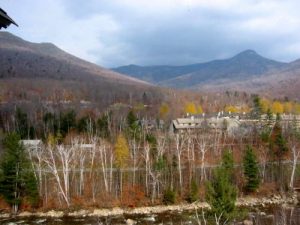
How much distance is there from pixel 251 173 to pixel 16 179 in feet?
75.7

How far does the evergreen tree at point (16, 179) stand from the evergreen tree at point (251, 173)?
69.3 ft

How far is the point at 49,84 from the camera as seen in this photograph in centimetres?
14162

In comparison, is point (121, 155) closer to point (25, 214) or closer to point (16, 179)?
point (16, 179)

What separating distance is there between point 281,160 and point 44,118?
39.8 metres

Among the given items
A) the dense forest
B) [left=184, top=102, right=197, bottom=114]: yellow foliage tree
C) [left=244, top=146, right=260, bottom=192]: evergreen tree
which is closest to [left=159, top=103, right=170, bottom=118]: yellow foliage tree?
[left=184, top=102, right=197, bottom=114]: yellow foliage tree

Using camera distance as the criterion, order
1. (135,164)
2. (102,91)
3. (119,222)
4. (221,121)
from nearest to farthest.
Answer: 1. (119,222)
2. (135,164)
3. (221,121)
4. (102,91)

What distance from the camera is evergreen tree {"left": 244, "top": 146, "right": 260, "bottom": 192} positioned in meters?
42.2

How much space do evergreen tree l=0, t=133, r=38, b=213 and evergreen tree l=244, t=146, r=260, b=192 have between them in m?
21.1

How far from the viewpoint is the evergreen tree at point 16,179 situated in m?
38.9

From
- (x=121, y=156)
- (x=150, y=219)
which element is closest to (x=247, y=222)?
(x=150, y=219)

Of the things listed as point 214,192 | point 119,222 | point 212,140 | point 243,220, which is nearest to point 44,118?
point 212,140

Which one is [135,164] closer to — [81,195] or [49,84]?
[81,195]

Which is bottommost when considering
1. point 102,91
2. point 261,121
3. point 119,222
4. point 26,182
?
point 119,222

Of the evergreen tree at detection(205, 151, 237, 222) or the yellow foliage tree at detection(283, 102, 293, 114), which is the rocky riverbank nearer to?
the evergreen tree at detection(205, 151, 237, 222)
